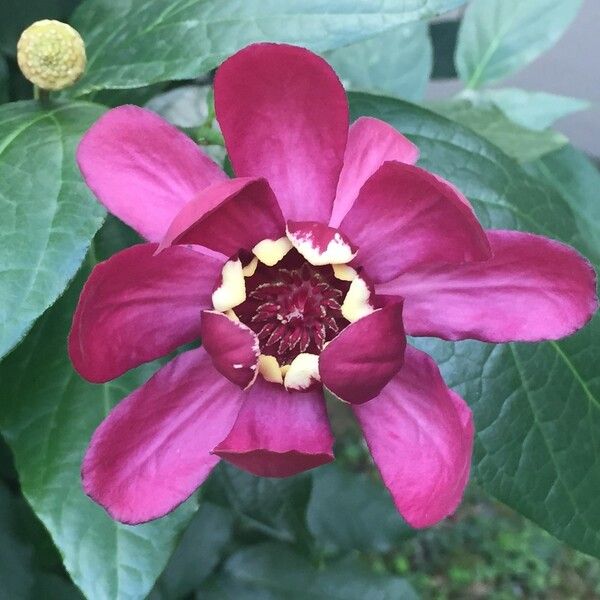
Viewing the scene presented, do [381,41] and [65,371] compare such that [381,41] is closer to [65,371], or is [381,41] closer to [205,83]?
[205,83]

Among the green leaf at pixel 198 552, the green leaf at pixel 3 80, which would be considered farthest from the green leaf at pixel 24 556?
the green leaf at pixel 3 80

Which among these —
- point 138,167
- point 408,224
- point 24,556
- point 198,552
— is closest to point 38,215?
point 138,167

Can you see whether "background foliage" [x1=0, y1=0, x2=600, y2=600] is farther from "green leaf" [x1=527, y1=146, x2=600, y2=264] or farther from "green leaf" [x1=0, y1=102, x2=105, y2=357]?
"green leaf" [x1=527, y1=146, x2=600, y2=264]

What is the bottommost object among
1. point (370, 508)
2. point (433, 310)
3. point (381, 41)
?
point (370, 508)

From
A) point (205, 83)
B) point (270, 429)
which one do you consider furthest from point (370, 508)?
point (270, 429)

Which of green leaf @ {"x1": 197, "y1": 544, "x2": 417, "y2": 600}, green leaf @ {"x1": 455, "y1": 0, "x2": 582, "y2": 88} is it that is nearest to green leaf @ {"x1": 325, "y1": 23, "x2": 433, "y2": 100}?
green leaf @ {"x1": 455, "y1": 0, "x2": 582, "y2": 88}
